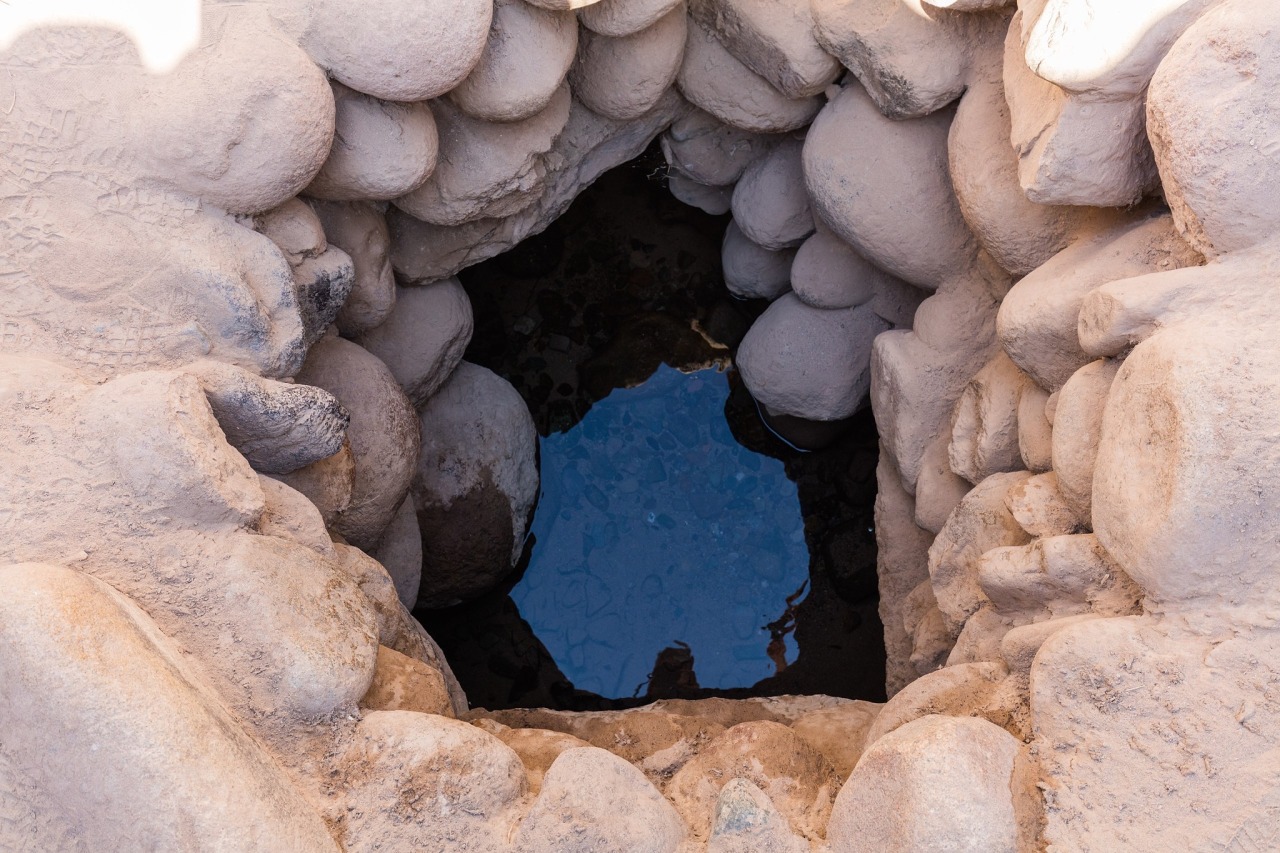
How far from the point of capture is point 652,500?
2412mm

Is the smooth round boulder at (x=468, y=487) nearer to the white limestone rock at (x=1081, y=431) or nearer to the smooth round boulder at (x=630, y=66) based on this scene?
the smooth round boulder at (x=630, y=66)

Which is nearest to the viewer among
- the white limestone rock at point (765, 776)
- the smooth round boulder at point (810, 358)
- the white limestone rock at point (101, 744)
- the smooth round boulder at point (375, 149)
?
the white limestone rock at point (101, 744)

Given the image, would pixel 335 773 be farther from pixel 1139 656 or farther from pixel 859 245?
pixel 859 245

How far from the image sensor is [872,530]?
2.42m

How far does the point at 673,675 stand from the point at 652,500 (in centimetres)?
40

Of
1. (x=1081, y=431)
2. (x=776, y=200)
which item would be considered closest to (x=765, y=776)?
(x=1081, y=431)

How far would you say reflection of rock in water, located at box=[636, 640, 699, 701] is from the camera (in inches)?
89.3

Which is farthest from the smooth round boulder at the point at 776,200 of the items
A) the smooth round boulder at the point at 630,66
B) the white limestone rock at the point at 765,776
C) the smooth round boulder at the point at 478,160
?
the white limestone rock at the point at 765,776

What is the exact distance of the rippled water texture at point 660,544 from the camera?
2307 millimetres

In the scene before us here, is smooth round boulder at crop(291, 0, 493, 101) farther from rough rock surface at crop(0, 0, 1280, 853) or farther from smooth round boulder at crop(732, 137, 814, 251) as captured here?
smooth round boulder at crop(732, 137, 814, 251)

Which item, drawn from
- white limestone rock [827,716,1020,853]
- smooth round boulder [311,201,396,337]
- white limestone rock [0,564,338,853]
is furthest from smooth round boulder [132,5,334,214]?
white limestone rock [827,716,1020,853]

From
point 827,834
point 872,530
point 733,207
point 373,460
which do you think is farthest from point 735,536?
point 827,834

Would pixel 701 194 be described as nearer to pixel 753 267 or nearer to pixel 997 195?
pixel 753 267

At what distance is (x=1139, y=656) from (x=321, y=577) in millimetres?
949
